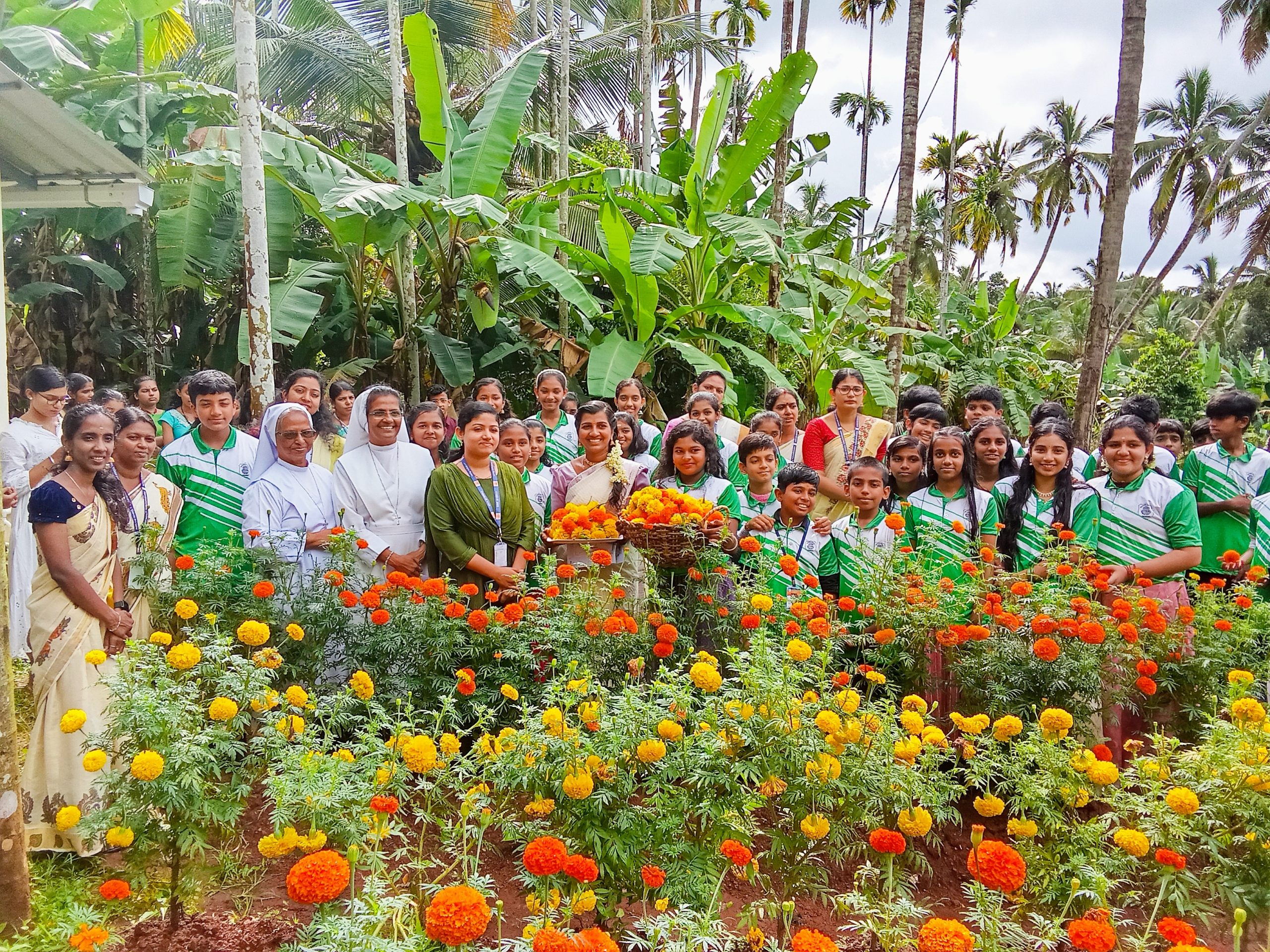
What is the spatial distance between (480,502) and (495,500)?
0.31ft

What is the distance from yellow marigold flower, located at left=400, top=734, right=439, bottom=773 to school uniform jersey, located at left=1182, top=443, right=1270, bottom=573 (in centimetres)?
478

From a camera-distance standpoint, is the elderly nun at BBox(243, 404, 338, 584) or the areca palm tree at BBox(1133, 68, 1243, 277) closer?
the elderly nun at BBox(243, 404, 338, 584)

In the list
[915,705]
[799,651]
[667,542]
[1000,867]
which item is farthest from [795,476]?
[1000,867]

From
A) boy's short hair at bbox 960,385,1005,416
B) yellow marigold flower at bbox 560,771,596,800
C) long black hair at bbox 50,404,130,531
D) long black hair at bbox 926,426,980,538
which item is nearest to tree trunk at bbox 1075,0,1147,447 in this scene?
boy's short hair at bbox 960,385,1005,416

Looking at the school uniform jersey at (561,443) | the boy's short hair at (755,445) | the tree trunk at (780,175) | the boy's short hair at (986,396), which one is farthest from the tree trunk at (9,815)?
the tree trunk at (780,175)

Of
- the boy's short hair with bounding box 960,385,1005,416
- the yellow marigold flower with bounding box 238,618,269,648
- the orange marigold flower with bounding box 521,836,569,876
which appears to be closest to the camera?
the orange marigold flower with bounding box 521,836,569,876

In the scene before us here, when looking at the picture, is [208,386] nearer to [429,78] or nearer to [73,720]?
[73,720]

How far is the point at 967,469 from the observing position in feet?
14.1

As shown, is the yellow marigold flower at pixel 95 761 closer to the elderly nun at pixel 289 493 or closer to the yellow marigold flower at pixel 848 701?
the yellow marigold flower at pixel 848 701

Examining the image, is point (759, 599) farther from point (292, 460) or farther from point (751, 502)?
point (292, 460)

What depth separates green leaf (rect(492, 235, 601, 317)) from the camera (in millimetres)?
7980

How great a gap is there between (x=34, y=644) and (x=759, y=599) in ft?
8.72

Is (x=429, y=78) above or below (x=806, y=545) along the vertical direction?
above

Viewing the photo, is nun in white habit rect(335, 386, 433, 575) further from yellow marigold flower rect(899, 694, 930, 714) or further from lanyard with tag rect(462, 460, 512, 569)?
yellow marigold flower rect(899, 694, 930, 714)
